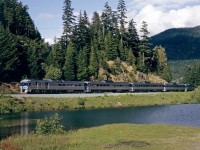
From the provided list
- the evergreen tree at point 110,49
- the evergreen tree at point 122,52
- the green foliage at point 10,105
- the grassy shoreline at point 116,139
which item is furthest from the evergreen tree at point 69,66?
the grassy shoreline at point 116,139

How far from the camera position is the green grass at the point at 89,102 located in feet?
235

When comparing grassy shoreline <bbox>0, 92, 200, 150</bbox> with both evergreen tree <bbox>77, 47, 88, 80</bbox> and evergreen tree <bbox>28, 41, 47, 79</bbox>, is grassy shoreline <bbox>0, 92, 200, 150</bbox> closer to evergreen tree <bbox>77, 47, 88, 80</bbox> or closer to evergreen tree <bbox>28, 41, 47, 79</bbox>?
evergreen tree <bbox>28, 41, 47, 79</bbox>

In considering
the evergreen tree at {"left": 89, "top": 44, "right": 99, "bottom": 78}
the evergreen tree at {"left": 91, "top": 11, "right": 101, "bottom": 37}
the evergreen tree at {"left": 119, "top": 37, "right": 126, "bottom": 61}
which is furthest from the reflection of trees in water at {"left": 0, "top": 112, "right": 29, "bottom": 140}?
the evergreen tree at {"left": 91, "top": 11, "right": 101, "bottom": 37}

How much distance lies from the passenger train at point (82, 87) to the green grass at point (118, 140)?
49.5 metres

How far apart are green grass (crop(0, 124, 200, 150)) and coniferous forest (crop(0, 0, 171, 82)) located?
197 feet

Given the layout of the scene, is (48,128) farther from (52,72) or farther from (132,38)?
(132,38)

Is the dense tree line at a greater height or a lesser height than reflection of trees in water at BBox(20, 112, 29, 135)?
greater

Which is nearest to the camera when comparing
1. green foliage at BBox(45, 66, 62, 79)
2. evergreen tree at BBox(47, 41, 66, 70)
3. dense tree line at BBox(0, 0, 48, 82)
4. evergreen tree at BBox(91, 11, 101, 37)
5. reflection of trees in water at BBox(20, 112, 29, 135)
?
reflection of trees in water at BBox(20, 112, 29, 135)

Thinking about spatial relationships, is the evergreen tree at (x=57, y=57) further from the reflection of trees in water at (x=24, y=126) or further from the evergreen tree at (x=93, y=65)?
the reflection of trees in water at (x=24, y=126)

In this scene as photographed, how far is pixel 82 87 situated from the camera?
330ft

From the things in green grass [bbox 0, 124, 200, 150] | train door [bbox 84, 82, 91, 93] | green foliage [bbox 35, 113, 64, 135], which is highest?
train door [bbox 84, 82, 91, 93]

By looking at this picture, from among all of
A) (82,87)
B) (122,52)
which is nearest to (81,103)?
(82,87)

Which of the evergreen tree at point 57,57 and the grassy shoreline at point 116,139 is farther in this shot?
the evergreen tree at point 57,57

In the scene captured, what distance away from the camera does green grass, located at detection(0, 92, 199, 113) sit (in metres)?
71.6
